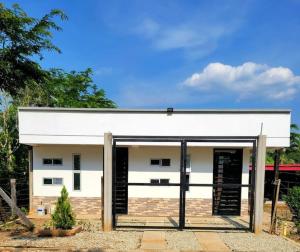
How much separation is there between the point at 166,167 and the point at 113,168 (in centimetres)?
327

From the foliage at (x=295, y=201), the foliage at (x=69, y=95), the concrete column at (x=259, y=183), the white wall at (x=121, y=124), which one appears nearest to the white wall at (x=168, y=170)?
the white wall at (x=121, y=124)

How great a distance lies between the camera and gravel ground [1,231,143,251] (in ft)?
23.7

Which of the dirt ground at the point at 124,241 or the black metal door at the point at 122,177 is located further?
the black metal door at the point at 122,177

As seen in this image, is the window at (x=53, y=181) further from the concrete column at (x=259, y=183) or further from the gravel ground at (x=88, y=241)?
the concrete column at (x=259, y=183)

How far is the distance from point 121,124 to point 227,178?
4.24 m

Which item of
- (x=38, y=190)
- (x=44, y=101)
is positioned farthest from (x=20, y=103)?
(x=38, y=190)

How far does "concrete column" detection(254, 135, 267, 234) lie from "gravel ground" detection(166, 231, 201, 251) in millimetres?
1826

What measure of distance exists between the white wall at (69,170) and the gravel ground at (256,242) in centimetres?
511

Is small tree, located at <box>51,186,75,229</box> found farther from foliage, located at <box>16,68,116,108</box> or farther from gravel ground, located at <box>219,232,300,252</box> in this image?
foliage, located at <box>16,68,116,108</box>

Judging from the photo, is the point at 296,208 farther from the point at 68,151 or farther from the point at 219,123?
the point at 68,151

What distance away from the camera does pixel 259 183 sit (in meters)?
8.70

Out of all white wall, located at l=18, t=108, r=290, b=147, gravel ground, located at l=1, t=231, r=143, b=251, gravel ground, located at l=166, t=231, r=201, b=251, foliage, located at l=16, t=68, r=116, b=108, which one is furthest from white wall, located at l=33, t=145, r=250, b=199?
foliage, located at l=16, t=68, r=116, b=108

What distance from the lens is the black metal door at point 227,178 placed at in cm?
1156

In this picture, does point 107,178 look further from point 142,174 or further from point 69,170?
point 69,170
